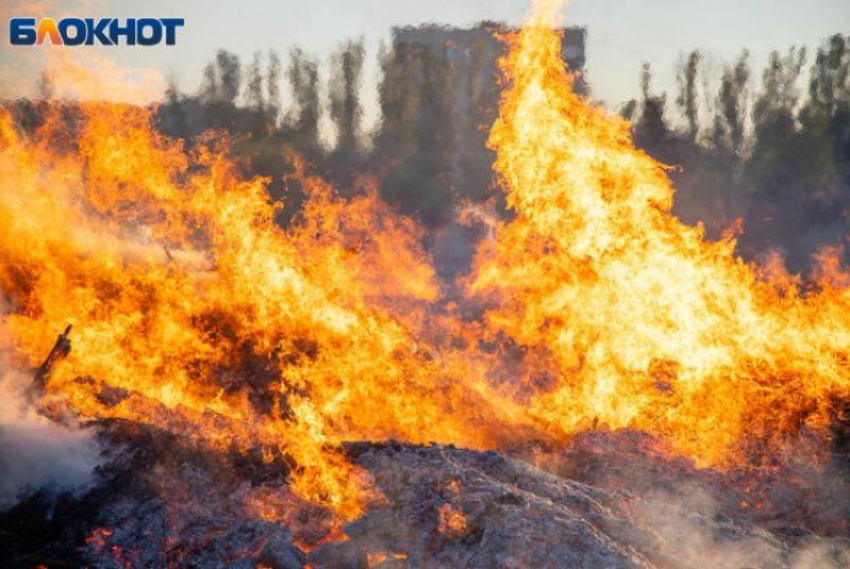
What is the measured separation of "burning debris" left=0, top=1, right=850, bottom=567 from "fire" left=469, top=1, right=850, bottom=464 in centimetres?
4

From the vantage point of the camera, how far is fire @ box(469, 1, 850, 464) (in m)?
9.13

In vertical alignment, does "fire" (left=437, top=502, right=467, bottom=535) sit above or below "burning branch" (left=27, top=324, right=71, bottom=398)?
below

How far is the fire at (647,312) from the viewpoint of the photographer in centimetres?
913

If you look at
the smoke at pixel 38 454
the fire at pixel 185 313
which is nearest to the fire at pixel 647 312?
the fire at pixel 185 313

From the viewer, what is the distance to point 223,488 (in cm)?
574

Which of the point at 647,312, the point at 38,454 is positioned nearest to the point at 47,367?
the point at 38,454

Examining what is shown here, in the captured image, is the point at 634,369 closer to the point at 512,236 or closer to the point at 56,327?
the point at 56,327

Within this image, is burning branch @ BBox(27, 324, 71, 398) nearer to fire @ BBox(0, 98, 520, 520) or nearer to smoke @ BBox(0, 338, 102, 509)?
fire @ BBox(0, 98, 520, 520)

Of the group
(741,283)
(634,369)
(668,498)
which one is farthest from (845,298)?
(668,498)

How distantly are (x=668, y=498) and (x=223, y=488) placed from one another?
192 inches

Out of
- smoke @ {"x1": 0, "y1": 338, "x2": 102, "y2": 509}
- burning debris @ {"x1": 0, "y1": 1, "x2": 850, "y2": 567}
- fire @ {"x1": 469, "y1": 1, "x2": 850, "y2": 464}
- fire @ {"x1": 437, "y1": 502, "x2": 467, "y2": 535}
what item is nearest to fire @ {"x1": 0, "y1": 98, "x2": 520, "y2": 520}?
burning debris @ {"x1": 0, "y1": 1, "x2": 850, "y2": 567}

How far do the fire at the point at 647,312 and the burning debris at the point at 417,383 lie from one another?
0.04 metres

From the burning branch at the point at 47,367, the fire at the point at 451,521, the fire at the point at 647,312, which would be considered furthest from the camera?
the fire at the point at 647,312

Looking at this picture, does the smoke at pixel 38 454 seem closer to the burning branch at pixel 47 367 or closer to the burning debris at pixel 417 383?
the burning debris at pixel 417 383
